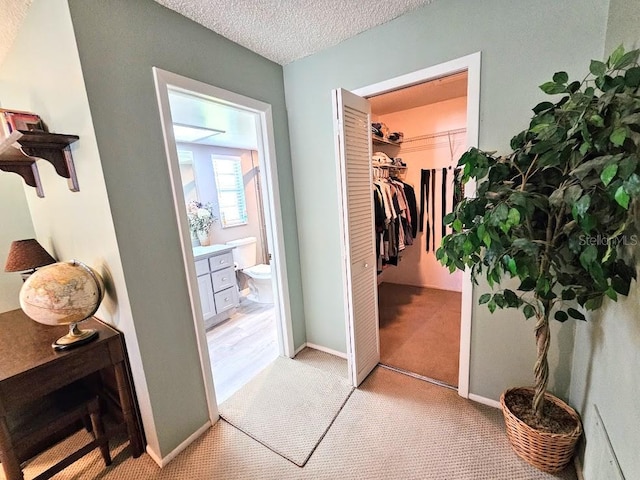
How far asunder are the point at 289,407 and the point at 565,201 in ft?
6.22

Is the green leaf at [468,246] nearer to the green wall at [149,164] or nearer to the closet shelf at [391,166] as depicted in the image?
the green wall at [149,164]

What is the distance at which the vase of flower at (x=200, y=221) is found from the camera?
3.45 meters

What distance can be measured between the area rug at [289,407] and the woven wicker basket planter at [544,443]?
3.18ft

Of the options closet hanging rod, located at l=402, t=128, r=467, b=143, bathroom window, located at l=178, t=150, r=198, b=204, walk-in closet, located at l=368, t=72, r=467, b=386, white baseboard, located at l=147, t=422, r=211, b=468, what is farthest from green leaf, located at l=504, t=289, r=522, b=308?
bathroom window, located at l=178, t=150, r=198, b=204

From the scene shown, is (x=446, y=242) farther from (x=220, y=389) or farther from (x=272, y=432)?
(x=220, y=389)

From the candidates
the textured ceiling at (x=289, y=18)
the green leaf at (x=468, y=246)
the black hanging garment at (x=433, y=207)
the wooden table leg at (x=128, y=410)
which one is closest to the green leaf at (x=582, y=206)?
the green leaf at (x=468, y=246)

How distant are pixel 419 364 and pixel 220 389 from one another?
1582 mm

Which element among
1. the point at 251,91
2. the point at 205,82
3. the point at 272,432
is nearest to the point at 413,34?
the point at 251,91

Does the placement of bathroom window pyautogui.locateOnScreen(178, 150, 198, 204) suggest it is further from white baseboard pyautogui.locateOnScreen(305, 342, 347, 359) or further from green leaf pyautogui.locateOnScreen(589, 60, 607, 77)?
green leaf pyautogui.locateOnScreen(589, 60, 607, 77)

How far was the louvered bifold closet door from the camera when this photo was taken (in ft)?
5.58

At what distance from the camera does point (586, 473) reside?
3.96 feet

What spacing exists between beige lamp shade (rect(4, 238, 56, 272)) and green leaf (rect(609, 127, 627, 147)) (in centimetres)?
274

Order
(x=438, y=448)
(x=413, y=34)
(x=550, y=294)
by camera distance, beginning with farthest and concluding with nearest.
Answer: (x=413, y=34) < (x=438, y=448) < (x=550, y=294)

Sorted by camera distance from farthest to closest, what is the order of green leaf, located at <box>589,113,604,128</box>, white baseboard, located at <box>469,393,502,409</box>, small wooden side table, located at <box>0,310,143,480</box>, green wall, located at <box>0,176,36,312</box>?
green wall, located at <box>0,176,36,312</box> → white baseboard, located at <box>469,393,502,409</box> → small wooden side table, located at <box>0,310,143,480</box> → green leaf, located at <box>589,113,604,128</box>
